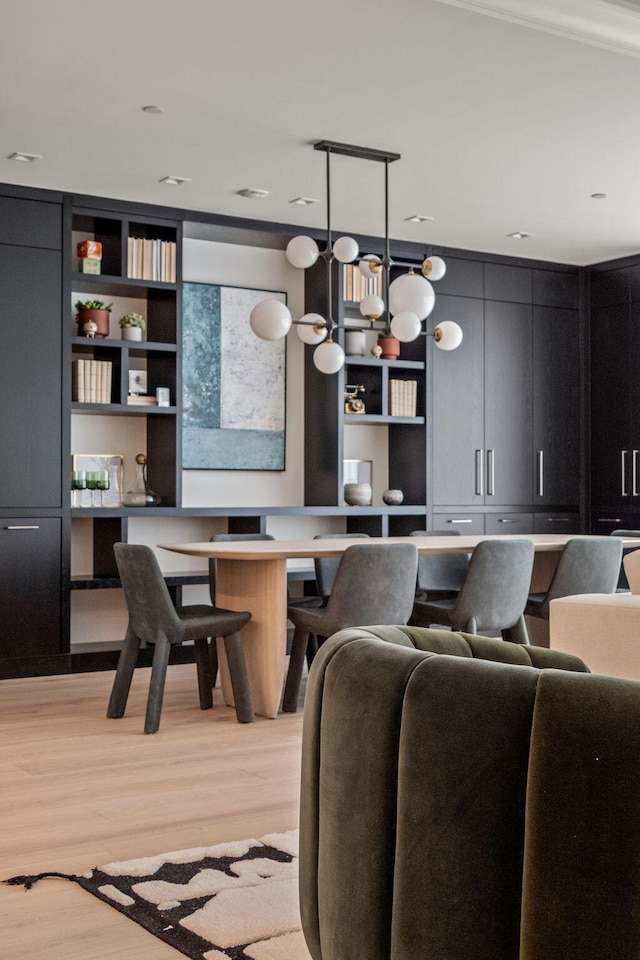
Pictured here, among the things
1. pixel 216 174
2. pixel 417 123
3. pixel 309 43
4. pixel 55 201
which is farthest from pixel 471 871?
pixel 55 201

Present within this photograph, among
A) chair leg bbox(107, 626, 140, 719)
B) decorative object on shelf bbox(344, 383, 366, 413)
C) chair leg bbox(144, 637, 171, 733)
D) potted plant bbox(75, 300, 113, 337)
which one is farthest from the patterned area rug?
decorative object on shelf bbox(344, 383, 366, 413)

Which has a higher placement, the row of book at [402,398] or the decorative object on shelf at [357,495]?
the row of book at [402,398]

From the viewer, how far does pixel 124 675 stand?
4.71 metres

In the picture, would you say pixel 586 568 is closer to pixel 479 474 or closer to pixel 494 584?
pixel 494 584

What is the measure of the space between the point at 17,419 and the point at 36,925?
12.7ft

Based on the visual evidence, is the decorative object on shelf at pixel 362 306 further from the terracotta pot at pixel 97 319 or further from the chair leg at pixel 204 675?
the chair leg at pixel 204 675

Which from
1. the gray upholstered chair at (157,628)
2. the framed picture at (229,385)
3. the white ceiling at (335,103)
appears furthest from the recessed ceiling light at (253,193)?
the gray upholstered chair at (157,628)

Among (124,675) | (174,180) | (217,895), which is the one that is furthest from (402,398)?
(217,895)

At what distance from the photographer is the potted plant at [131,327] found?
6305 millimetres

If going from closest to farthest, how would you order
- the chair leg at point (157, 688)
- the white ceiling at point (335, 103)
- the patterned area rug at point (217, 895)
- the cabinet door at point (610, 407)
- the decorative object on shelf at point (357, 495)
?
the patterned area rug at point (217, 895), the white ceiling at point (335, 103), the chair leg at point (157, 688), the decorative object on shelf at point (357, 495), the cabinet door at point (610, 407)

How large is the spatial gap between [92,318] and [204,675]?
7.59 feet

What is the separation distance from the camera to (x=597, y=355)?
802 centimetres

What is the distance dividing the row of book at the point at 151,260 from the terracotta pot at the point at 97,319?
0.91 feet

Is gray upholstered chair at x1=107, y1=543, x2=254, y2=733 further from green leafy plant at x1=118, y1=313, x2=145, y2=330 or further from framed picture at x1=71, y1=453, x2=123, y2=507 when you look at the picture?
green leafy plant at x1=118, y1=313, x2=145, y2=330
